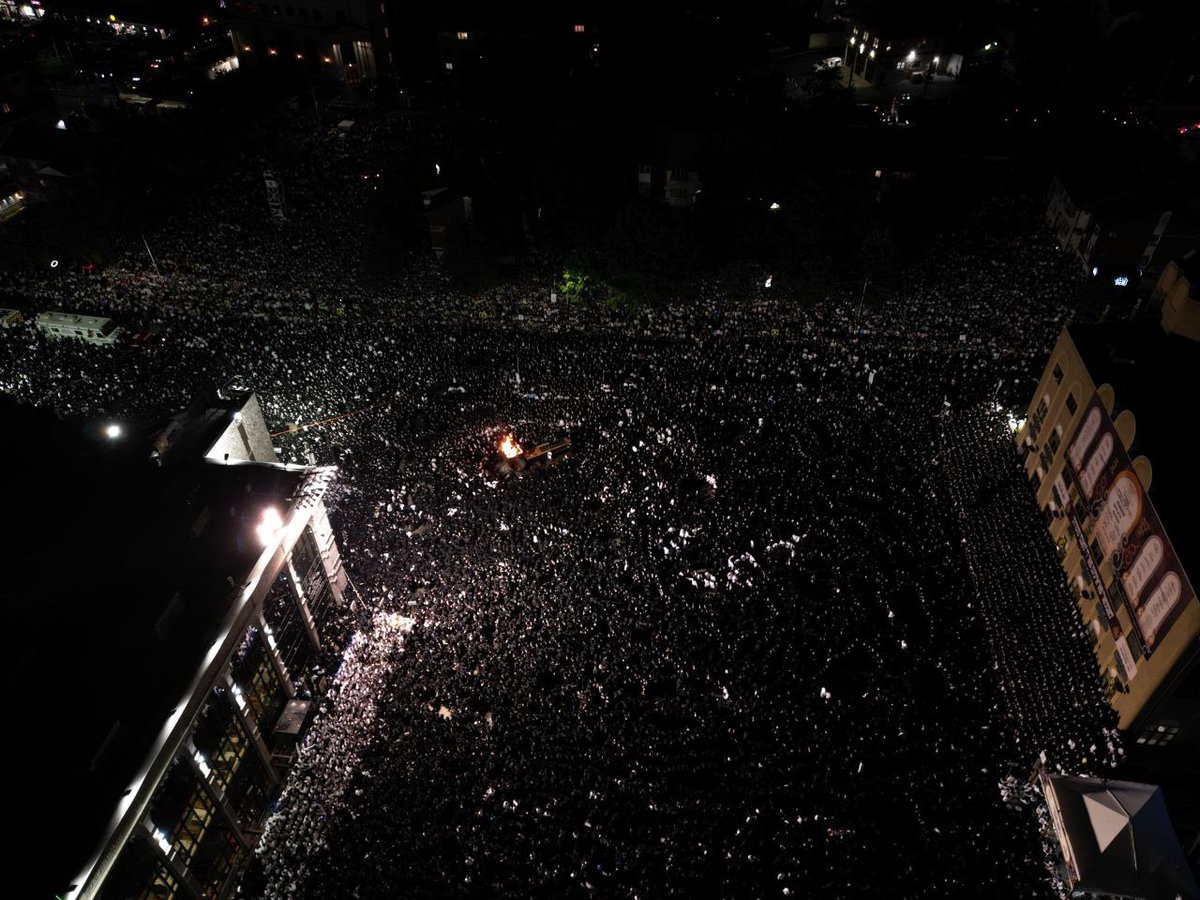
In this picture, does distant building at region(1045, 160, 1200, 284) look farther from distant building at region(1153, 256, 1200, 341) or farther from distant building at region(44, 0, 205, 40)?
distant building at region(44, 0, 205, 40)

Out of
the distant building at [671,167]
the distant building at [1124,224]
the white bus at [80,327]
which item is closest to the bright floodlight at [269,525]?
the white bus at [80,327]

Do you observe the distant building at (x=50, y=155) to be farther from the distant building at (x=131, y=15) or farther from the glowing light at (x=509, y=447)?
the glowing light at (x=509, y=447)

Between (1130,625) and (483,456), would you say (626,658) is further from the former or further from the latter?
(1130,625)

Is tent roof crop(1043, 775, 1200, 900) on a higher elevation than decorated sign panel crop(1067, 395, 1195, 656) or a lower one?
lower

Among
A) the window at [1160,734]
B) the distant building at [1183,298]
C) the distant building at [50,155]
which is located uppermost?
the distant building at [1183,298]

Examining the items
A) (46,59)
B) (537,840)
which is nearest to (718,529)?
(537,840)

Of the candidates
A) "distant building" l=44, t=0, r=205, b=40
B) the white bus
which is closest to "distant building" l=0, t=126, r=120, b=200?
the white bus
